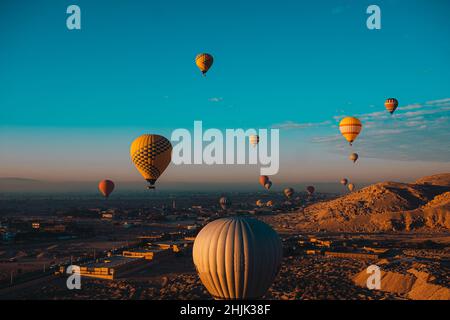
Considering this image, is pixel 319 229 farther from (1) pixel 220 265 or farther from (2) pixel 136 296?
(1) pixel 220 265

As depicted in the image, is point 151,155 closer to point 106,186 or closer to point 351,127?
point 351,127

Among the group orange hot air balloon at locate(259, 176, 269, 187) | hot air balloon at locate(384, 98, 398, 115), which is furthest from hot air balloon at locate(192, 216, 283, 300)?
orange hot air balloon at locate(259, 176, 269, 187)

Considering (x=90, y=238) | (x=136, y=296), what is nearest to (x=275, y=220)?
(x=90, y=238)

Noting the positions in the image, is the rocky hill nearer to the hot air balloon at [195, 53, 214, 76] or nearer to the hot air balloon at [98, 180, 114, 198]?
A: the hot air balloon at [98, 180, 114, 198]

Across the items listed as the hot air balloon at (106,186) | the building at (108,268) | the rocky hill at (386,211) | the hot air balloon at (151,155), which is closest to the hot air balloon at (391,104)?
the rocky hill at (386,211)

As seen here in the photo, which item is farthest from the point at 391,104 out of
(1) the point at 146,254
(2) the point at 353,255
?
(1) the point at 146,254

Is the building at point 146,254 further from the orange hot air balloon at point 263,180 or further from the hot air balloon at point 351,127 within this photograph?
the orange hot air balloon at point 263,180
